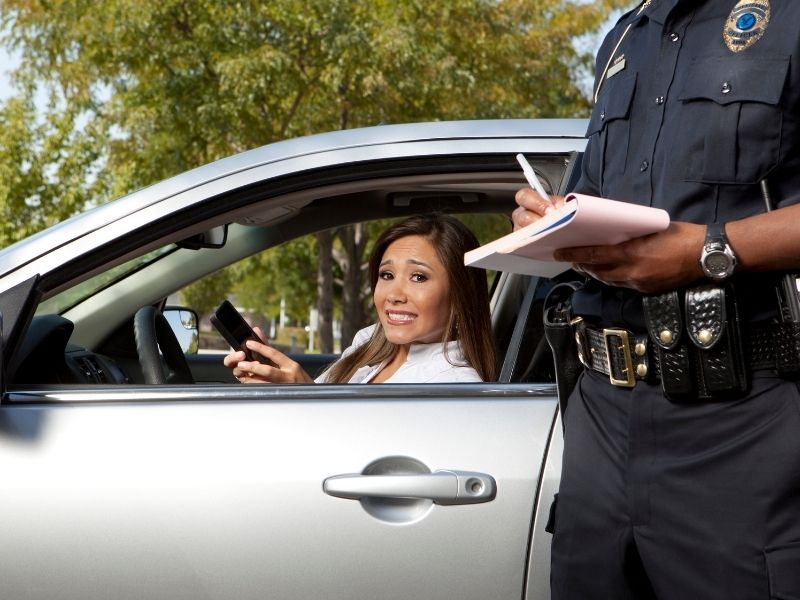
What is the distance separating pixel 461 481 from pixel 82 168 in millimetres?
11859

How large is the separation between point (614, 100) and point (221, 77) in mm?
9439

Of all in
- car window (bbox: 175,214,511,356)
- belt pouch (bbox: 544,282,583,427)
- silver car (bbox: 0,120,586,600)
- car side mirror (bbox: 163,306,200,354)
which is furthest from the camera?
car window (bbox: 175,214,511,356)

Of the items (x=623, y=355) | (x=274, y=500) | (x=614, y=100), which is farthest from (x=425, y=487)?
(x=614, y=100)

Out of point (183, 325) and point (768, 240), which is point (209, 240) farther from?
point (768, 240)

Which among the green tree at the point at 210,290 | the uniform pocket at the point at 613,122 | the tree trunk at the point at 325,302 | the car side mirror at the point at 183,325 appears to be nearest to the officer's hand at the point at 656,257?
the uniform pocket at the point at 613,122

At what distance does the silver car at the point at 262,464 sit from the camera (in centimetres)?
178

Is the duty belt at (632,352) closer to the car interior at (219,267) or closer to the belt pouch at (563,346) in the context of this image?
the belt pouch at (563,346)

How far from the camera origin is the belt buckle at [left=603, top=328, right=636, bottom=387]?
1.48 metres

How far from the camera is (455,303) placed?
261 cm

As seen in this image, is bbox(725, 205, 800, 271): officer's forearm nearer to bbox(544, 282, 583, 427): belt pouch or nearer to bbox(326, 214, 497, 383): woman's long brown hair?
bbox(544, 282, 583, 427): belt pouch

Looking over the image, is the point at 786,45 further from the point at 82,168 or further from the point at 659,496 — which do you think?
the point at 82,168

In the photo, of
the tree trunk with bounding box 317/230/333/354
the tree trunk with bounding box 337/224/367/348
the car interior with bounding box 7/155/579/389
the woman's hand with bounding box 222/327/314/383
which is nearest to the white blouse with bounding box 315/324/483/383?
the car interior with bounding box 7/155/579/389

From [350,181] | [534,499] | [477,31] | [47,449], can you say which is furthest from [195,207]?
[477,31]

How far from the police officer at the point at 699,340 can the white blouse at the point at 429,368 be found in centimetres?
86
